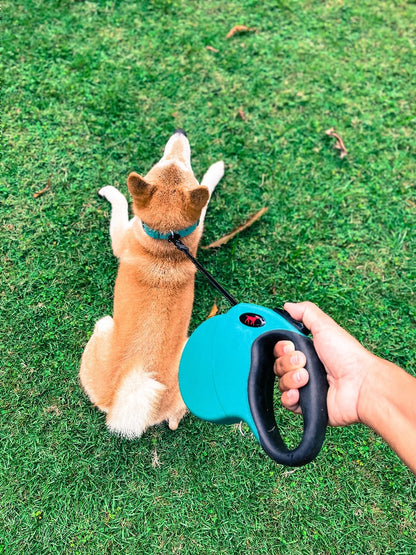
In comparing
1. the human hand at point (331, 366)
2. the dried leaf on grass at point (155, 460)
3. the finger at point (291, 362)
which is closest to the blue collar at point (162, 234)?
the human hand at point (331, 366)

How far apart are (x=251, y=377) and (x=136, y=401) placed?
3.88ft

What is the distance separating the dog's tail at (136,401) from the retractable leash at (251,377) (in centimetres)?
28

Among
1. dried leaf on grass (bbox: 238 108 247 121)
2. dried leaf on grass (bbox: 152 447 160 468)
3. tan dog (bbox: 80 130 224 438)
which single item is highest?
dried leaf on grass (bbox: 238 108 247 121)

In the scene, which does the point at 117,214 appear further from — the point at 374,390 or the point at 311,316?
the point at 374,390

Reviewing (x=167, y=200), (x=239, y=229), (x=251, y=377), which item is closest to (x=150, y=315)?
(x=167, y=200)

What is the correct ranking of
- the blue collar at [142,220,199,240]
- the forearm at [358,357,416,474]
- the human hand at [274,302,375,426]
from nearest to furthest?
the forearm at [358,357,416,474] → the human hand at [274,302,375,426] → the blue collar at [142,220,199,240]

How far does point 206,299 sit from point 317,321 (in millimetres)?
1501

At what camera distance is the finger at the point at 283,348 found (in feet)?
7.18

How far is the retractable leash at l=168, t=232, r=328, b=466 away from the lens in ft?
6.42

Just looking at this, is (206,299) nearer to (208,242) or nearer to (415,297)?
(208,242)

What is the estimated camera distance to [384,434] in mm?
2148

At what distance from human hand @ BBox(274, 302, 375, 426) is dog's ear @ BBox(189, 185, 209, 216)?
1044 millimetres

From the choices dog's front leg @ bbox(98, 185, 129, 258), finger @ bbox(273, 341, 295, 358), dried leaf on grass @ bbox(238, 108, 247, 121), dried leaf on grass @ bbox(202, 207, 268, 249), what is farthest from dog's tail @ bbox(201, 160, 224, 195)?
finger @ bbox(273, 341, 295, 358)

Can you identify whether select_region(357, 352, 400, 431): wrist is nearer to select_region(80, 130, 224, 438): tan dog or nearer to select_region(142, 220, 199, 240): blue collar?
select_region(80, 130, 224, 438): tan dog
